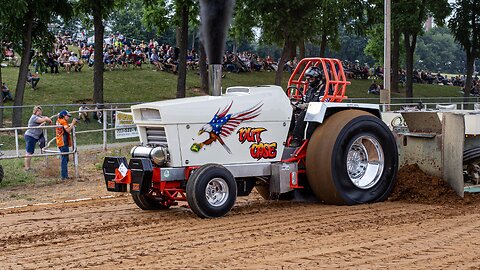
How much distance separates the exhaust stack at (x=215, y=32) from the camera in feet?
37.4

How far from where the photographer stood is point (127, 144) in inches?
859

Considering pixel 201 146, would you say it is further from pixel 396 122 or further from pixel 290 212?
pixel 396 122

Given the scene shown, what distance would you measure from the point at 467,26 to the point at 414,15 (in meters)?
7.75

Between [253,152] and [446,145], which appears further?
[446,145]

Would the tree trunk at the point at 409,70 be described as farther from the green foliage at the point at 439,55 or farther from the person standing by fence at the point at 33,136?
the green foliage at the point at 439,55

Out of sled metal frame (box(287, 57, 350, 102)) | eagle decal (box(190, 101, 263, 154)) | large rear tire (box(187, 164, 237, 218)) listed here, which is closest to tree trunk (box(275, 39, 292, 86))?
sled metal frame (box(287, 57, 350, 102))

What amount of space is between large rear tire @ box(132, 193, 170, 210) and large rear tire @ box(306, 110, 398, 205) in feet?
7.37

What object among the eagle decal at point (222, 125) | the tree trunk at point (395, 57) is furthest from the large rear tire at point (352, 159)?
the tree trunk at point (395, 57)

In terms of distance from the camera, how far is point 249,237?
32.2 ft

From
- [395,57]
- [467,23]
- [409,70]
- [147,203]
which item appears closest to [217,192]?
[147,203]

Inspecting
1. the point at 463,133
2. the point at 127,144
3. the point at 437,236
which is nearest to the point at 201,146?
the point at 437,236

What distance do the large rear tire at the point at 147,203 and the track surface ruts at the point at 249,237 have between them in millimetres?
123

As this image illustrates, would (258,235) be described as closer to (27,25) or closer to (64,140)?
(64,140)

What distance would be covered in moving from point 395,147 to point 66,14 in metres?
18.9
